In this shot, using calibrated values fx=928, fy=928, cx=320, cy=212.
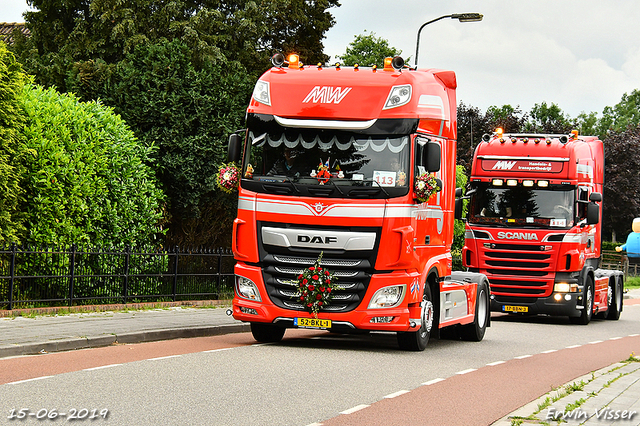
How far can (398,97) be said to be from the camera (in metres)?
13.0

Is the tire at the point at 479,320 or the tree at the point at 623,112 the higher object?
the tree at the point at 623,112

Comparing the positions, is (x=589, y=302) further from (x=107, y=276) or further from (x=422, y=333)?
(x=107, y=276)

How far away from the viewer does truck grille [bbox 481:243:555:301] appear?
20797mm

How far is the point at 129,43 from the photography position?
2583 centimetres

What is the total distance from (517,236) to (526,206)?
0.71 m

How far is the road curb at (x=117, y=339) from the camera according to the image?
38.5 feet

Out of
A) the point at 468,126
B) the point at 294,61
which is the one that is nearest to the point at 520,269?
the point at 294,61

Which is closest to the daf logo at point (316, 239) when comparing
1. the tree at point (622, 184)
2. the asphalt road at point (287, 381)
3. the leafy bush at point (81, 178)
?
the asphalt road at point (287, 381)

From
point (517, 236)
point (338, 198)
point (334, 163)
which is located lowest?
point (517, 236)

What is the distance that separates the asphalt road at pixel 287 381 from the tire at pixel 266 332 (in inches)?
7.4

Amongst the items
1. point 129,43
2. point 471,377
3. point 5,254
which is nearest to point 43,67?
point 129,43

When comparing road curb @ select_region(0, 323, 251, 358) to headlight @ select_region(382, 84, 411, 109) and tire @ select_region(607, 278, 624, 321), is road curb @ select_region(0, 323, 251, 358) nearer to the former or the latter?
headlight @ select_region(382, 84, 411, 109)

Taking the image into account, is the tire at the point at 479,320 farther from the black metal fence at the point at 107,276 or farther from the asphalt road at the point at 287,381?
the black metal fence at the point at 107,276

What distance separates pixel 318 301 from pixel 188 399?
14.0ft
